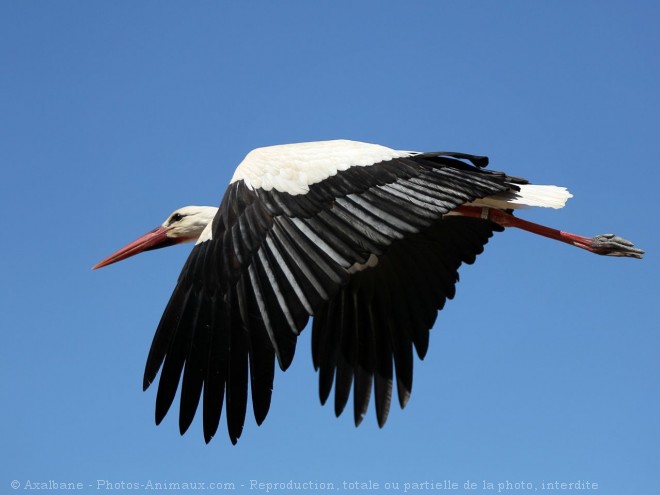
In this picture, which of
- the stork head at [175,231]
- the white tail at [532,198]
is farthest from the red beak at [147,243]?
the white tail at [532,198]

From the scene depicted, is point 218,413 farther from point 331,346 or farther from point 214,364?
point 331,346

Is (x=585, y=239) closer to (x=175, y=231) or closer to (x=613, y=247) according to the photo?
(x=613, y=247)

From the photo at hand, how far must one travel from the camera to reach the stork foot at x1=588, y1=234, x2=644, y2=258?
9992 mm

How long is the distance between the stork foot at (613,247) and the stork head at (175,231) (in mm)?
3656

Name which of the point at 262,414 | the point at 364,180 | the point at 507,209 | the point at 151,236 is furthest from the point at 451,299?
the point at 151,236

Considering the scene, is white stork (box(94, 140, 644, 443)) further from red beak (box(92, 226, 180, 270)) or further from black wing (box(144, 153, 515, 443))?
red beak (box(92, 226, 180, 270))

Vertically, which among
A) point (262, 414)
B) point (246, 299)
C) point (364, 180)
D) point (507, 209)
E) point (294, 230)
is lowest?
point (262, 414)

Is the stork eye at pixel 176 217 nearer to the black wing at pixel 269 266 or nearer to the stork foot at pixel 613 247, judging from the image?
the black wing at pixel 269 266

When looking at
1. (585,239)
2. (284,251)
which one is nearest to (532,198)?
(585,239)

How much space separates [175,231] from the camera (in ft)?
34.4

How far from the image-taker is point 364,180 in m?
8.01

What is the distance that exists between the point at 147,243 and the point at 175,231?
0.34 meters

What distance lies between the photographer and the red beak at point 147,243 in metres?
10.5

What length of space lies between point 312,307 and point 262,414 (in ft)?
3.20
